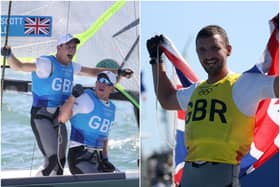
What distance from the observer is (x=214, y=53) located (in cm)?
203

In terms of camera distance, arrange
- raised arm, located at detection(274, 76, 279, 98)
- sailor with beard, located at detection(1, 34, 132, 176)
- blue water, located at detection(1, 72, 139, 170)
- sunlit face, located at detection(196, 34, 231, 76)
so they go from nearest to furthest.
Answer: raised arm, located at detection(274, 76, 279, 98) < sunlit face, located at detection(196, 34, 231, 76) < blue water, located at detection(1, 72, 139, 170) < sailor with beard, located at detection(1, 34, 132, 176)

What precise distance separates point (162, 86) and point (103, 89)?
4.97 ft

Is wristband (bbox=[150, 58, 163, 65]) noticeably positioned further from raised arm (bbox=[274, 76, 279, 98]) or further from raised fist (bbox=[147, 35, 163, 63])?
raised arm (bbox=[274, 76, 279, 98])

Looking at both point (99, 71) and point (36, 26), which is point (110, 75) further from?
point (36, 26)

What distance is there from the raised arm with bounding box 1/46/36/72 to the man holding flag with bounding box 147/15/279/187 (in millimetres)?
1664

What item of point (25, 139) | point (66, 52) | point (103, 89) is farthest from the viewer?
point (103, 89)

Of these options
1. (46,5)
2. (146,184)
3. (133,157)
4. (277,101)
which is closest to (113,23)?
(46,5)

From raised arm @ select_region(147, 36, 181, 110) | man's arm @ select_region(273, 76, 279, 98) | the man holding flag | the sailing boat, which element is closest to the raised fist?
raised arm @ select_region(147, 36, 181, 110)

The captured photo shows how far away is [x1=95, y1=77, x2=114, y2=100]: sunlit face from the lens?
12.4ft

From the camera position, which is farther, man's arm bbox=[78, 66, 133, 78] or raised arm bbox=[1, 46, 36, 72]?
man's arm bbox=[78, 66, 133, 78]

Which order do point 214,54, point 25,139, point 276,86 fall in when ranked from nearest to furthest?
1. point 276,86
2. point 214,54
3. point 25,139

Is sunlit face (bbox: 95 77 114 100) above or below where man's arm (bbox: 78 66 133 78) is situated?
below

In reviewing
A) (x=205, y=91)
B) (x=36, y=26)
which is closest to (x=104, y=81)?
(x=36, y=26)

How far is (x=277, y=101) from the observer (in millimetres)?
2186
